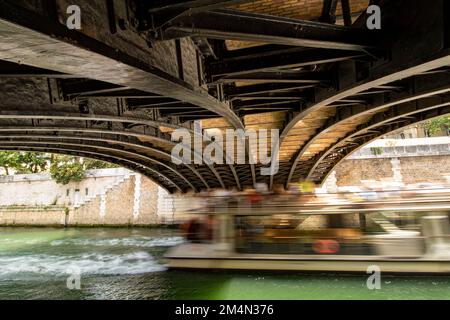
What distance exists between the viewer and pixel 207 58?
5.32m

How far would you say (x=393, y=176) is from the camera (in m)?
24.4

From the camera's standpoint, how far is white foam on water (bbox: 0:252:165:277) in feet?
40.3

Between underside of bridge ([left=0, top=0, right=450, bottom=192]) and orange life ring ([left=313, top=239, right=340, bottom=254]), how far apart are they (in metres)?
3.67

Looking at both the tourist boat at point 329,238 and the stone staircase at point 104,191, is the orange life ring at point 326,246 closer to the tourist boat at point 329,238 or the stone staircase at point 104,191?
the tourist boat at point 329,238

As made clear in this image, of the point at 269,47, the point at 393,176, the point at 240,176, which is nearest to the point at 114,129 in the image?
the point at 269,47

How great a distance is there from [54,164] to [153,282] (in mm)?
23042

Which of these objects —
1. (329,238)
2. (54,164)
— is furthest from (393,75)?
(54,164)

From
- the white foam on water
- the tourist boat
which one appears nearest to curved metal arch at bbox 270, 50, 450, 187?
the tourist boat

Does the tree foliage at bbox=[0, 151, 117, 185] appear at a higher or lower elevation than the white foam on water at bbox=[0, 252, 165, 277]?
higher

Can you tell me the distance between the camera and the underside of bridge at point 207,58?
116 inches

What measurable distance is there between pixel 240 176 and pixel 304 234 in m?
9.52

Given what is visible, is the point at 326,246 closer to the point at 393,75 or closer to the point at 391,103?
the point at 391,103

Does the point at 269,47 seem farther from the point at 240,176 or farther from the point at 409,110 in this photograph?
the point at 240,176

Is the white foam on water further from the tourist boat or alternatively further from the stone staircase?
the stone staircase
